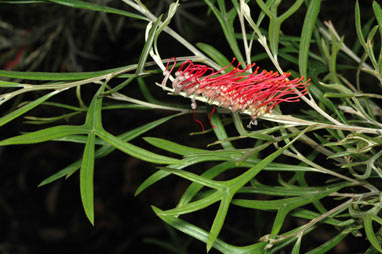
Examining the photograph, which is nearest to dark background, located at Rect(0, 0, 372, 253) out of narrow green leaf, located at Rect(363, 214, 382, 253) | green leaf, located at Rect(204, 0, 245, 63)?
green leaf, located at Rect(204, 0, 245, 63)

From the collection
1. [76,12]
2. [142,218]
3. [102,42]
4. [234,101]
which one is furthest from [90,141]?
[142,218]

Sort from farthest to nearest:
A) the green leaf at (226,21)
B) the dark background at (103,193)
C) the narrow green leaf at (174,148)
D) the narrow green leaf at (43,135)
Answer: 1. the dark background at (103,193)
2. the green leaf at (226,21)
3. the narrow green leaf at (174,148)
4. the narrow green leaf at (43,135)

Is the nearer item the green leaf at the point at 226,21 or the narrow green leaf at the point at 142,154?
the narrow green leaf at the point at 142,154

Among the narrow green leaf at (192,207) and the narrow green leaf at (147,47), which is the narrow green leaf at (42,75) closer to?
the narrow green leaf at (147,47)

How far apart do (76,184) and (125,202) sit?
25 cm

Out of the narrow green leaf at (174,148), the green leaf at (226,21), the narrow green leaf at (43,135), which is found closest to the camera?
the narrow green leaf at (43,135)

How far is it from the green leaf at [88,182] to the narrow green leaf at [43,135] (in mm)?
24

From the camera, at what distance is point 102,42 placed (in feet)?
5.76

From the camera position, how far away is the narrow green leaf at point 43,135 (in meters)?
0.42

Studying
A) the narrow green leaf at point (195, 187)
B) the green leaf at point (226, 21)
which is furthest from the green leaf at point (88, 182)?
the green leaf at point (226, 21)

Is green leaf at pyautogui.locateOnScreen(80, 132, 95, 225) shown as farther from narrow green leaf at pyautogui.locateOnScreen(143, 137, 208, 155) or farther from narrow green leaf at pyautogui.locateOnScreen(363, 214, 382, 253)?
narrow green leaf at pyautogui.locateOnScreen(363, 214, 382, 253)

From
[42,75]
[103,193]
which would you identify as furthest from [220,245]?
[103,193]

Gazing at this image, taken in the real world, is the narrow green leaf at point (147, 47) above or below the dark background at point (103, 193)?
above

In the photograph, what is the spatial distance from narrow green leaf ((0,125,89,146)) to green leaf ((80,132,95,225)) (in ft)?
0.08
